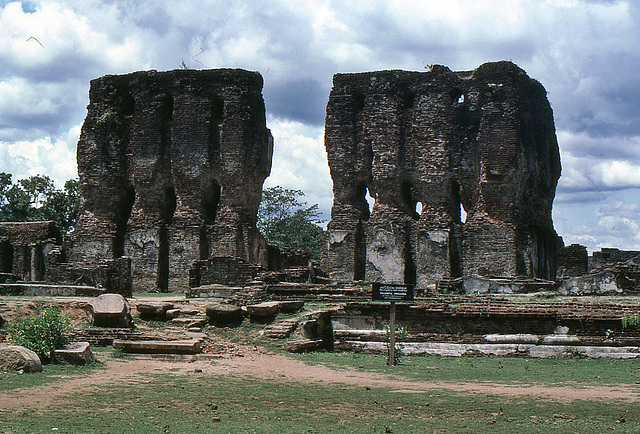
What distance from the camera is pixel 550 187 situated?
108ft

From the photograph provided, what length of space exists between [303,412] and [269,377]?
321 cm

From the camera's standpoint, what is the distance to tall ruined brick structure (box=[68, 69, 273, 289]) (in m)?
30.4

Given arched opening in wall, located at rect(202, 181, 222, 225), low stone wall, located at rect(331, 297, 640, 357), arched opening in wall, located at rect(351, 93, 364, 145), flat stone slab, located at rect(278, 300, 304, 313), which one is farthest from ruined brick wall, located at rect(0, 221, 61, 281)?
low stone wall, located at rect(331, 297, 640, 357)

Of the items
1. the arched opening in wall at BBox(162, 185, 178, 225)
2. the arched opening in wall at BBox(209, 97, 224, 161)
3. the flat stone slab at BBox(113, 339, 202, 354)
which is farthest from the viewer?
the arched opening in wall at BBox(162, 185, 178, 225)

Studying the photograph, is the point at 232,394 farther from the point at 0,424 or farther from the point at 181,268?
the point at 181,268

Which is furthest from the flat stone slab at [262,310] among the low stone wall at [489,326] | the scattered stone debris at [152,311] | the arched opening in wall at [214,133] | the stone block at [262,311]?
the arched opening in wall at [214,133]

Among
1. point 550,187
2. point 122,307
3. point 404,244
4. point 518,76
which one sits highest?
point 518,76

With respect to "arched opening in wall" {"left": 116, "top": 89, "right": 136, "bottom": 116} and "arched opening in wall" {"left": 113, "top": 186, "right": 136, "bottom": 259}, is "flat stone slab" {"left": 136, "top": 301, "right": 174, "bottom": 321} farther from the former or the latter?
"arched opening in wall" {"left": 116, "top": 89, "right": 136, "bottom": 116}

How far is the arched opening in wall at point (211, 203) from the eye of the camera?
3119cm

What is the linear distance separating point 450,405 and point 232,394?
277 centimetres

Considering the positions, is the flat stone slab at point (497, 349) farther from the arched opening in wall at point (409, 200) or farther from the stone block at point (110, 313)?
A: the arched opening in wall at point (409, 200)

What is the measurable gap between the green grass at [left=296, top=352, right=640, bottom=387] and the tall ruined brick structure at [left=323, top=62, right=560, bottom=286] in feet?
47.0

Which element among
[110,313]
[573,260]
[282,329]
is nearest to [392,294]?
[282,329]

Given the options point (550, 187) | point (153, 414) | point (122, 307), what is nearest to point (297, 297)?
point (122, 307)
